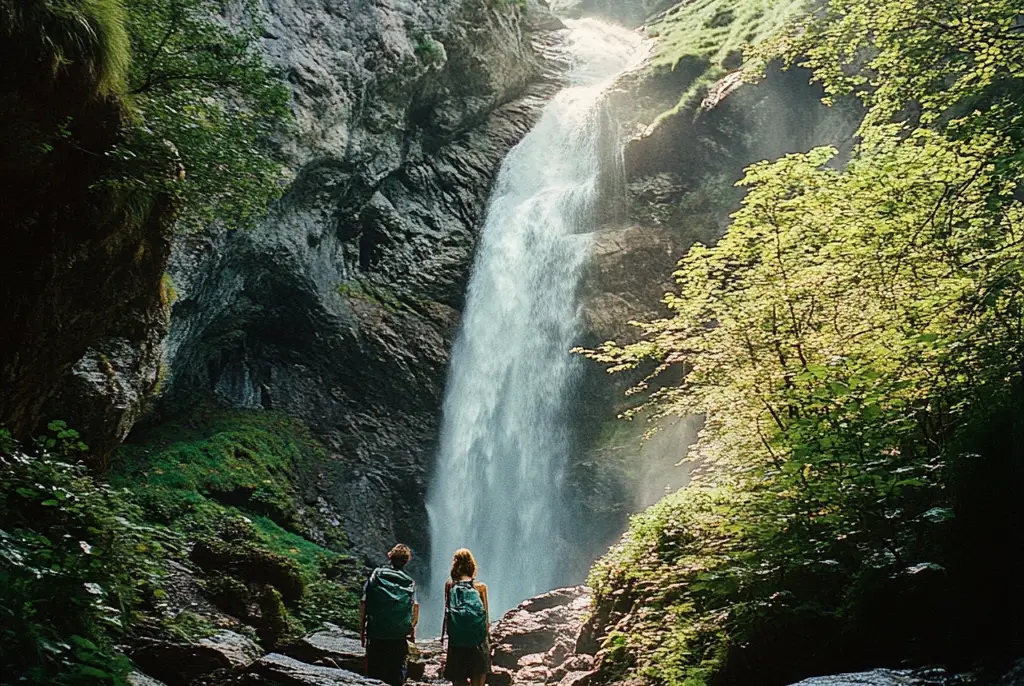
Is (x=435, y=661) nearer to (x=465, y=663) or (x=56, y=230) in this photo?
(x=465, y=663)

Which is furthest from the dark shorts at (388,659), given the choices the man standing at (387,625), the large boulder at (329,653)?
the large boulder at (329,653)

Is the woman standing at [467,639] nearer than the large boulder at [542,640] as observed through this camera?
Yes

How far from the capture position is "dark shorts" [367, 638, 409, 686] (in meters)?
5.41

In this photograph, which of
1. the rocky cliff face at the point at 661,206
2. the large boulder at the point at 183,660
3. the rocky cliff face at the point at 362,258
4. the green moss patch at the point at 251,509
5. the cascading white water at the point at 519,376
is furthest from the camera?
the rocky cliff face at the point at 661,206

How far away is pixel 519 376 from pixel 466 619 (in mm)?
13635

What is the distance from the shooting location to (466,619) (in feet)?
17.9

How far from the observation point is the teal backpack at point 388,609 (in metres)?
5.40

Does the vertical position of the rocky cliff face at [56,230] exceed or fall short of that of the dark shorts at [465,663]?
it exceeds it

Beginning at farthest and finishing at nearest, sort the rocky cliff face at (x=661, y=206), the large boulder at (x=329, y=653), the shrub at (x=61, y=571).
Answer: the rocky cliff face at (x=661, y=206)
the large boulder at (x=329, y=653)
the shrub at (x=61, y=571)

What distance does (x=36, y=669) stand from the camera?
2777mm

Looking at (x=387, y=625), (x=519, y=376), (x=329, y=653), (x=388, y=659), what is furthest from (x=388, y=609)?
(x=519, y=376)

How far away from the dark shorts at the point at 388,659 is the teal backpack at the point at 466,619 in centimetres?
43

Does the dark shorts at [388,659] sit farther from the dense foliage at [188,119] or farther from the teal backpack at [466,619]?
the dense foliage at [188,119]

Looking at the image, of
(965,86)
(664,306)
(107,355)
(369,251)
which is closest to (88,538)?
(107,355)
